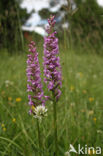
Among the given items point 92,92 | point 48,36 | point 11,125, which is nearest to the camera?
point 48,36

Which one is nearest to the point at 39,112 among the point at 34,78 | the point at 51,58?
the point at 34,78

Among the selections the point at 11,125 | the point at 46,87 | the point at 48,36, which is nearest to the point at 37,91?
the point at 46,87

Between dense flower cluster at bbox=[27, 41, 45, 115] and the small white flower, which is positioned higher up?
dense flower cluster at bbox=[27, 41, 45, 115]

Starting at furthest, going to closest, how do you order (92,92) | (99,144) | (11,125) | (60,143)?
(92,92), (11,125), (60,143), (99,144)

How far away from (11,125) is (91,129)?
77cm

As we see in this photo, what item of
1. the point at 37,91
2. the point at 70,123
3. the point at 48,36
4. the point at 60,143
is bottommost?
the point at 60,143

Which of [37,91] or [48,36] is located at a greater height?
[48,36]

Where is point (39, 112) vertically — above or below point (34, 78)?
below

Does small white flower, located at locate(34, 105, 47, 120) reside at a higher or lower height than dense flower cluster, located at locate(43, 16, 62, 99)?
lower

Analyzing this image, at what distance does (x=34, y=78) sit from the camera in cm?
128

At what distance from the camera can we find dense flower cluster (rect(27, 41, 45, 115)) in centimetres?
125

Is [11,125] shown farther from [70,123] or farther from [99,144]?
[99,144]

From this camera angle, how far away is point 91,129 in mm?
Result: 2080

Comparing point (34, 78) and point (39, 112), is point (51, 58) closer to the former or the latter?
point (34, 78)
